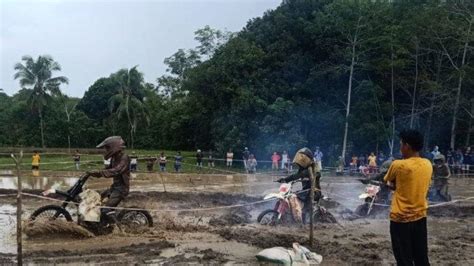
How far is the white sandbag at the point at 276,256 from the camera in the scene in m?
7.85

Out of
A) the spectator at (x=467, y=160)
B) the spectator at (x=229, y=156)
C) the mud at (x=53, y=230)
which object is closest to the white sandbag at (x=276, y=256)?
the mud at (x=53, y=230)

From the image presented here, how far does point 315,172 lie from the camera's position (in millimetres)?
12344

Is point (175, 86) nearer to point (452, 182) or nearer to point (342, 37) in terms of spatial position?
point (342, 37)

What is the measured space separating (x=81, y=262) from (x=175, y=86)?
53674mm

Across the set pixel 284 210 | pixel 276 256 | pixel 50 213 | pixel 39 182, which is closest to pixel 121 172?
pixel 50 213

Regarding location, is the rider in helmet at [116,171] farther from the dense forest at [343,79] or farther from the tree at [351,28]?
the tree at [351,28]

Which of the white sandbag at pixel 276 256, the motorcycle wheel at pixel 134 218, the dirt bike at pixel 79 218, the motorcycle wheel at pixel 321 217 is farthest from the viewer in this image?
the motorcycle wheel at pixel 321 217

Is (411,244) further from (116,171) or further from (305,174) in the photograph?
(116,171)

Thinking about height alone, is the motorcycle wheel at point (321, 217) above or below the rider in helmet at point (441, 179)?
below

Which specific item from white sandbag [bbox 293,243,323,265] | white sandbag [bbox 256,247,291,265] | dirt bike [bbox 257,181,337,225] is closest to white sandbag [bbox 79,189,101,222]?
dirt bike [bbox 257,181,337,225]

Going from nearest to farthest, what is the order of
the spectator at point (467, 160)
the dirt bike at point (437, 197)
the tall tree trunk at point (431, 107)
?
1. the dirt bike at point (437, 197)
2. the spectator at point (467, 160)
3. the tall tree trunk at point (431, 107)

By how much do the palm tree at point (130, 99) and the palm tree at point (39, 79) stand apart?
5.83m

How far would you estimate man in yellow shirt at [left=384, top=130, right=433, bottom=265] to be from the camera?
19.2ft

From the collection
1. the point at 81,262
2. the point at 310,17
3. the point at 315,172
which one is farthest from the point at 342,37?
the point at 81,262
